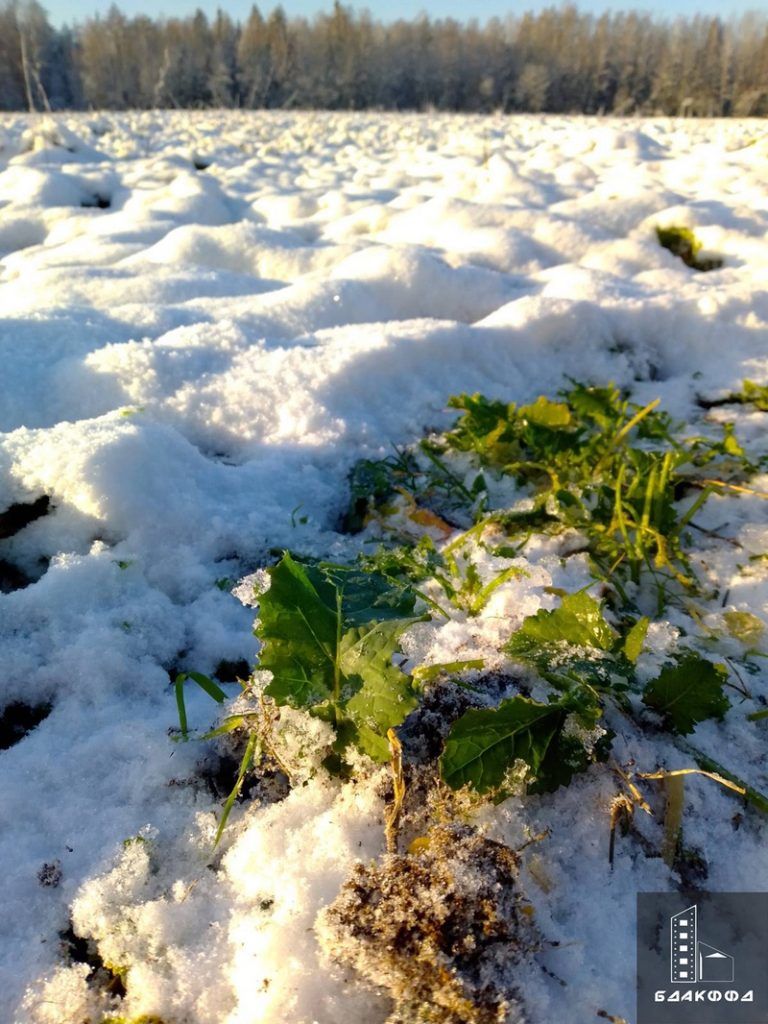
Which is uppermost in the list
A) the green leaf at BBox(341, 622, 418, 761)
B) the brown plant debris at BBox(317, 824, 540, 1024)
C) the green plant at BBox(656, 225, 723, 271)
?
the green plant at BBox(656, 225, 723, 271)

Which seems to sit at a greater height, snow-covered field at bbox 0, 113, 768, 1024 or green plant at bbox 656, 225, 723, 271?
green plant at bbox 656, 225, 723, 271

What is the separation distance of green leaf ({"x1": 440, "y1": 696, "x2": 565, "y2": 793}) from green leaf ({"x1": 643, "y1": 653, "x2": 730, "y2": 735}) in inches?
9.3

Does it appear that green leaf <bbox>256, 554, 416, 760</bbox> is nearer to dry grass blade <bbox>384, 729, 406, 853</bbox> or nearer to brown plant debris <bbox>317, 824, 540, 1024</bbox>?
dry grass blade <bbox>384, 729, 406, 853</bbox>

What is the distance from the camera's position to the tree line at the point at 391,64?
33.5 metres

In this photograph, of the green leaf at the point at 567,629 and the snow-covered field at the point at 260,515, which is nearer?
the snow-covered field at the point at 260,515

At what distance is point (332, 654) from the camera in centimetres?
113

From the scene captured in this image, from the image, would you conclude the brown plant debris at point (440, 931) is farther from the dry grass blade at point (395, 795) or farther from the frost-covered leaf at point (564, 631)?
the frost-covered leaf at point (564, 631)

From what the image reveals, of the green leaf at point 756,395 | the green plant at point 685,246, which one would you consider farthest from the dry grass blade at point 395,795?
the green plant at point 685,246

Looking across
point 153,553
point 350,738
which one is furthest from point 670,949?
point 153,553

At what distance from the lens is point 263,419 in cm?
234

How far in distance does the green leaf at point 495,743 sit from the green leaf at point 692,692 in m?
0.24

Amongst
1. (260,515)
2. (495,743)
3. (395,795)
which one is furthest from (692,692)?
(260,515)

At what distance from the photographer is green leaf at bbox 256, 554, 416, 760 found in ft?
3.46

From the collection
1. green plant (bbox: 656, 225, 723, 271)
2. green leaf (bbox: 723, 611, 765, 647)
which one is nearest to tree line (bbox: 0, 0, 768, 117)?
green plant (bbox: 656, 225, 723, 271)
